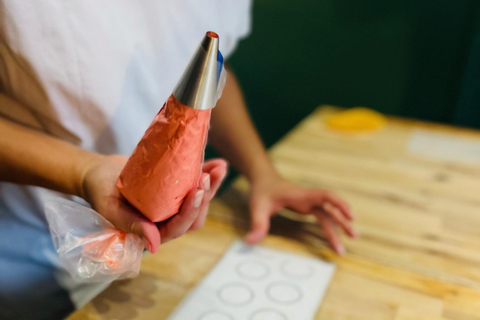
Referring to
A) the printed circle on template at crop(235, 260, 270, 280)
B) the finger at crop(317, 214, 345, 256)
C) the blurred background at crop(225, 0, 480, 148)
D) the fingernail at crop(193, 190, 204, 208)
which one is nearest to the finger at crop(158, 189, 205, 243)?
the fingernail at crop(193, 190, 204, 208)

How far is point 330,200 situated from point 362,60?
2.81 feet

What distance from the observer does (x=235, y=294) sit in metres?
0.55

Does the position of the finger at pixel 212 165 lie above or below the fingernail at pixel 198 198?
above

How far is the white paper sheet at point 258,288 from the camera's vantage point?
517mm

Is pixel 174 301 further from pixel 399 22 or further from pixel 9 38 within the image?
pixel 399 22

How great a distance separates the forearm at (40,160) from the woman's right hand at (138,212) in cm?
4

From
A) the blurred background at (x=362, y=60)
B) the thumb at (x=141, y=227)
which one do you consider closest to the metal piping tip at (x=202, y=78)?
the thumb at (x=141, y=227)

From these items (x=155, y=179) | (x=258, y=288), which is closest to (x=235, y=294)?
(x=258, y=288)

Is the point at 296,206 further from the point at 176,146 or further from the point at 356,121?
the point at 356,121

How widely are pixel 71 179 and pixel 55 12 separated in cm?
19

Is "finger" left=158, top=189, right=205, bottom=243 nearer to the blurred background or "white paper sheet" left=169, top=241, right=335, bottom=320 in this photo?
"white paper sheet" left=169, top=241, right=335, bottom=320

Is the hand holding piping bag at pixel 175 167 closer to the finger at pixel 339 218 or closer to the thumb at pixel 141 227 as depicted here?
the thumb at pixel 141 227

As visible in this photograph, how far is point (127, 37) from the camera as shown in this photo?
0.54 meters

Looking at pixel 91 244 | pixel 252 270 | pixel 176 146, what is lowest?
pixel 252 270
